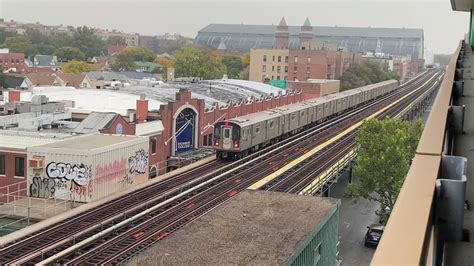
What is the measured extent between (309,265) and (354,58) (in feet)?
349

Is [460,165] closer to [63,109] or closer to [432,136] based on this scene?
[432,136]

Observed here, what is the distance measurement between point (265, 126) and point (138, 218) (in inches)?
745

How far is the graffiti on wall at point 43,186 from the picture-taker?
24797mm

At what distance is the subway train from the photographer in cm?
3578

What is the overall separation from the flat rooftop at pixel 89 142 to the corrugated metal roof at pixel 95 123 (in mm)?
2414

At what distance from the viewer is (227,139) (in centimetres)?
3566

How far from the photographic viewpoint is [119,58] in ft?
408

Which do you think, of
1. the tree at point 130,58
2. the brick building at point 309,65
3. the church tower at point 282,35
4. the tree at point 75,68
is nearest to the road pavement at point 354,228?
the brick building at point 309,65

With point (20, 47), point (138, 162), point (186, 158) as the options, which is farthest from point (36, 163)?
point (20, 47)

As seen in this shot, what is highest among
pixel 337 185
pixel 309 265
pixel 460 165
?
pixel 460 165

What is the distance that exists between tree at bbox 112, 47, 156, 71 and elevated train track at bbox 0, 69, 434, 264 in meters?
90.5

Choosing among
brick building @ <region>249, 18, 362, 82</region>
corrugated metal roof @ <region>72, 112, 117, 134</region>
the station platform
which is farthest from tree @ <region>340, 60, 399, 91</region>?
corrugated metal roof @ <region>72, 112, 117, 134</region>

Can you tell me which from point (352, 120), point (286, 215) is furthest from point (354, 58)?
point (286, 215)

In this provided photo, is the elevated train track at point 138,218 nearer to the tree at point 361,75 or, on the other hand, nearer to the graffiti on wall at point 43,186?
the graffiti on wall at point 43,186
